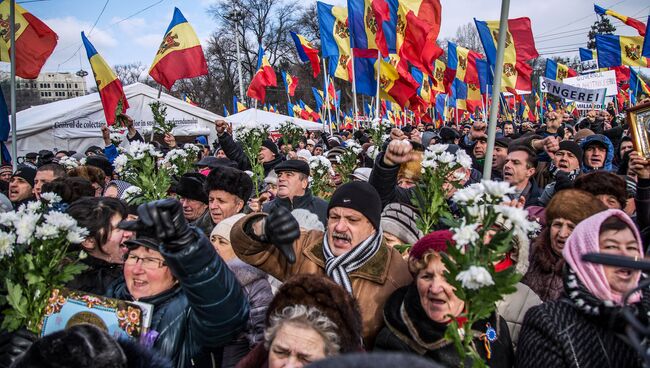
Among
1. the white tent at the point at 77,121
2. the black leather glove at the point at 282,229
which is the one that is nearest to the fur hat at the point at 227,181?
the black leather glove at the point at 282,229

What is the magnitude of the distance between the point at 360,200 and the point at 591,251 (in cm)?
124

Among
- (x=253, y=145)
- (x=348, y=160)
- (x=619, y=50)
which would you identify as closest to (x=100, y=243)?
(x=348, y=160)

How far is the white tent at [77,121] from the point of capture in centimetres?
1595

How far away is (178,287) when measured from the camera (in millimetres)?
2602

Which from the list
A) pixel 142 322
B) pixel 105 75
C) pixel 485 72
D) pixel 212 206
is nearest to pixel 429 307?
pixel 142 322

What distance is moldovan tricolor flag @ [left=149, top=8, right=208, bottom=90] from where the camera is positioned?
28.3 feet

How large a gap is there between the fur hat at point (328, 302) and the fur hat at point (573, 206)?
1603 mm

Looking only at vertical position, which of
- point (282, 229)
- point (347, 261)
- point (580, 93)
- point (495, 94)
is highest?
point (580, 93)

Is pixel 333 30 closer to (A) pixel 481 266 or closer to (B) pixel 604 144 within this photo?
(B) pixel 604 144

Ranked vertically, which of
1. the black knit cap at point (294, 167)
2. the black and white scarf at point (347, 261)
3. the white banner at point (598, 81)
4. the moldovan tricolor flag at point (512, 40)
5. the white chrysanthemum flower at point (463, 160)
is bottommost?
the black and white scarf at point (347, 261)

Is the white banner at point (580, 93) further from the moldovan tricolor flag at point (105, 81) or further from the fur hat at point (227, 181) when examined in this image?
the fur hat at point (227, 181)

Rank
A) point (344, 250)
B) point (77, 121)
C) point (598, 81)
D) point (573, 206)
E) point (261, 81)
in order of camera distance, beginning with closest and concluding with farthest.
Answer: point (344, 250)
point (573, 206)
point (598, 81)
point (261, 81)
point (77, 121)

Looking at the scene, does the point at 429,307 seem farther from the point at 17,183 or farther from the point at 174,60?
the point at 174,60

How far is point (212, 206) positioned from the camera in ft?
14.4
